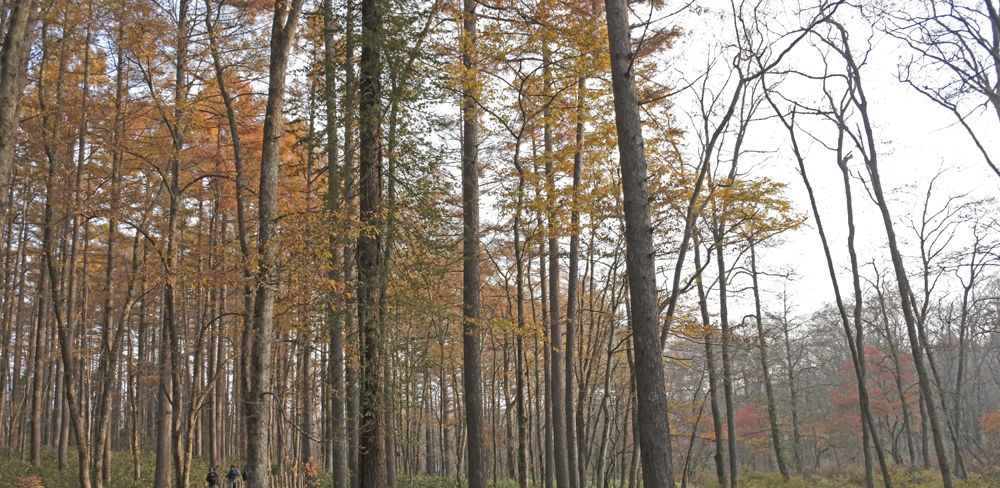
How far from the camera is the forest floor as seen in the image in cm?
1299

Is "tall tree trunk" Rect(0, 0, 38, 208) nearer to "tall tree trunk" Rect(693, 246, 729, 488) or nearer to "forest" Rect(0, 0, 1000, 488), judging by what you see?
"forest" Rect(0, 0, 1000, 488)

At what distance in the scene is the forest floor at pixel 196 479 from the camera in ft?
42.6

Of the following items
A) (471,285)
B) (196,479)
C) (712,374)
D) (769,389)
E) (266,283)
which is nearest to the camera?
(266,283)

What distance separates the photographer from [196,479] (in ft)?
54.3

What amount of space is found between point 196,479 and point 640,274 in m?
16.3

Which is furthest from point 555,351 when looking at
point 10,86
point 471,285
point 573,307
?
point 10,86

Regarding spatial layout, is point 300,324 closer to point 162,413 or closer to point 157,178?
point 162,413

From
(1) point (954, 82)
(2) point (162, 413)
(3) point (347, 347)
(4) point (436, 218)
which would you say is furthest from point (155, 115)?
(1) point (954, 82)

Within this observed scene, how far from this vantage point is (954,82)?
10977mm

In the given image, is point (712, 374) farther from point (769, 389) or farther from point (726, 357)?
point (769, 389)

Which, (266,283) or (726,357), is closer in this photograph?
(266,283)

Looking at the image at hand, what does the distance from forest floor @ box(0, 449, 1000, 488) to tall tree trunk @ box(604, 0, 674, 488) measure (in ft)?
27.1

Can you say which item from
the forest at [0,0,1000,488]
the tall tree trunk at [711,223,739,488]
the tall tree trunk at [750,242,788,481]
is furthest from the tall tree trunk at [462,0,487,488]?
the tall tree trunk at [750,242,788,481]

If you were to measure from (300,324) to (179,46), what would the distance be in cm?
711
